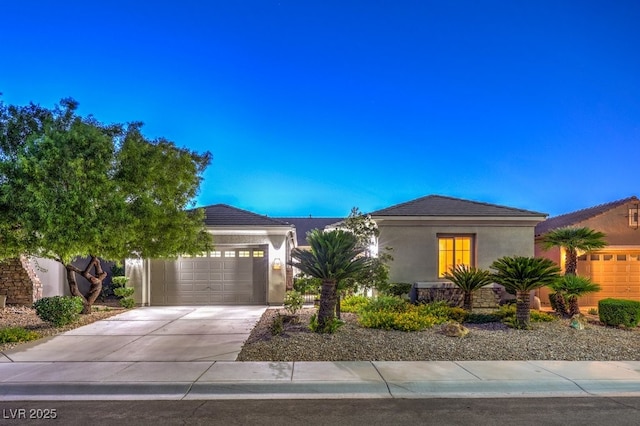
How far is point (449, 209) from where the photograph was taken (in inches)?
603

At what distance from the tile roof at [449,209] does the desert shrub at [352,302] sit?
10.3 ft

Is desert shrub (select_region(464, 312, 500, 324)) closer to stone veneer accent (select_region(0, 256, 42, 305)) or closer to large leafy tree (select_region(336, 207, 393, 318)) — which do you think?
large leafy tree (select_region(336, 207, 393, 318))

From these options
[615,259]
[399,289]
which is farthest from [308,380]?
[615,259]

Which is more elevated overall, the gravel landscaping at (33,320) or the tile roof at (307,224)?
the tile roof at (307,224)

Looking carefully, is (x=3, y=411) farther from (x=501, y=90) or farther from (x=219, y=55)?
(x=501, y=90)

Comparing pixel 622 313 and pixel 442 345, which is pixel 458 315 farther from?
pixel 622 313

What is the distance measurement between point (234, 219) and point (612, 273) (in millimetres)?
15191

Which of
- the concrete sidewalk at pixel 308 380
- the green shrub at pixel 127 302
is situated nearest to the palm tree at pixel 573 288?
the concrete sidewalk at pixel 308 380

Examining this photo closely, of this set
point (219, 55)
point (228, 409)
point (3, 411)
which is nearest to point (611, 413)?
point (228, 409)

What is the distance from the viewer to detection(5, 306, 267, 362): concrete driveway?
25.4 feet

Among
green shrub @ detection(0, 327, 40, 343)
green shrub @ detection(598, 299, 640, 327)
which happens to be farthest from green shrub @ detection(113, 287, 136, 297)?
green shrub @ detection(598, 299, 640, 327)

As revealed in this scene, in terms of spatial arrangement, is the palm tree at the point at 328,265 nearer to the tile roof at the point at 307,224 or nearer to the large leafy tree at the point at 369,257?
the large leafy tree at the point at 369,257

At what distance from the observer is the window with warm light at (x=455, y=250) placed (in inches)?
590

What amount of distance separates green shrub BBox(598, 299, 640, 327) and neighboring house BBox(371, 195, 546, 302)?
13.2ft
